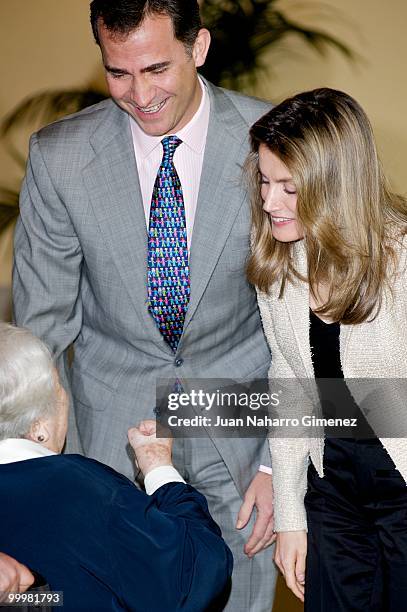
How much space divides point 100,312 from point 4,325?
1.95ft

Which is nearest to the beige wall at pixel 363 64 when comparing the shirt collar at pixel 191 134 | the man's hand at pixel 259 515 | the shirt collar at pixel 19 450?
the shirt collar at pixel 191 134

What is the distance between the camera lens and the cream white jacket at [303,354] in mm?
2311

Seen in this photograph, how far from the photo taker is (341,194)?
230 cm

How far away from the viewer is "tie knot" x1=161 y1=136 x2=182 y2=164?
2.65 m

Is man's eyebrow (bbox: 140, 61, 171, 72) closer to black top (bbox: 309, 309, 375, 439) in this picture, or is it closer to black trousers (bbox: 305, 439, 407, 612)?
black top (bbox: 309, 309, 375, 439)

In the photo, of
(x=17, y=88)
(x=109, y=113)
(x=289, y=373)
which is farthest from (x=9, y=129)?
(x=289, y=373)

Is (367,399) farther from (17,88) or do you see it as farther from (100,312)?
(17,88)

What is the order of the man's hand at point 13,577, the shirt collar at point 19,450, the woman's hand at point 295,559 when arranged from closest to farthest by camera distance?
the man's hand at point 13,577 → the shirt collar at point 19,450 → the woman's hand at point 295,559

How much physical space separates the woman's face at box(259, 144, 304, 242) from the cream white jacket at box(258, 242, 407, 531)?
10 centimetres

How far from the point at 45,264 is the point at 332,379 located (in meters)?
Result: 0.77

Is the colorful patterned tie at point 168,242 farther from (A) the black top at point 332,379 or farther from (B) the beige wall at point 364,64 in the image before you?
(B) the beige wall at point 364,64

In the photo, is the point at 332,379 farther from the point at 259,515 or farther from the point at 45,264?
the point at 45,264

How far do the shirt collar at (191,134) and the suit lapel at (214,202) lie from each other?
4 centimetres

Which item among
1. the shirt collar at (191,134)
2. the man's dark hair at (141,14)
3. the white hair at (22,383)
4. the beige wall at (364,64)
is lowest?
the white hair at (22,383)
